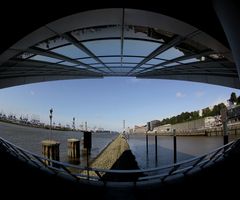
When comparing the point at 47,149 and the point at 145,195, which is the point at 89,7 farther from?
the point at 47,149

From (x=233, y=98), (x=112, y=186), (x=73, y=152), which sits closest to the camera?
(x=112, y=186)

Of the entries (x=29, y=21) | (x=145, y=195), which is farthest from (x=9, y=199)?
(x=29, y=21)

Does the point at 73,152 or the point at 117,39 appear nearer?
the point at 117,39

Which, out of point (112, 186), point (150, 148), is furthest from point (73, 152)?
point (112, 186)

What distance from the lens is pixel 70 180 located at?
26.8 feet

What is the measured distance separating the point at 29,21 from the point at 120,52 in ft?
14.7

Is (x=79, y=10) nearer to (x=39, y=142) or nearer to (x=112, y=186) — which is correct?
(x=112, y=186)

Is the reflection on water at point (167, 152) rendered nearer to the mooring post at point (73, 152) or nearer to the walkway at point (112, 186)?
the mooring post at point (73, 152)

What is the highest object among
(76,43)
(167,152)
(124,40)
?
(124,40)

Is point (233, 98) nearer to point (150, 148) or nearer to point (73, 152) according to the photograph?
point (150, 148)

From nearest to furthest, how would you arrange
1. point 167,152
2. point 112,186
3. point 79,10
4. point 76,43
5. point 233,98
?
1. point 79,10
2. point 76,43
3. point 112,186
4. point 167,152
5. point 233,98

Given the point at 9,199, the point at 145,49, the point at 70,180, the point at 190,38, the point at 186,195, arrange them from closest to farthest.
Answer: the point at 9,199, the point at 186,195, the point at 190,38, the point at 70,180, the point at 145,49

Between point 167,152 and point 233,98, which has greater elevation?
point 233,98

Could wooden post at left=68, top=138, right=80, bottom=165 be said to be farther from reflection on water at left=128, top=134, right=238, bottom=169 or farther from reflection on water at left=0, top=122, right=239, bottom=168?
reflection on water at left=128, top=134, right=238, bottom=169
